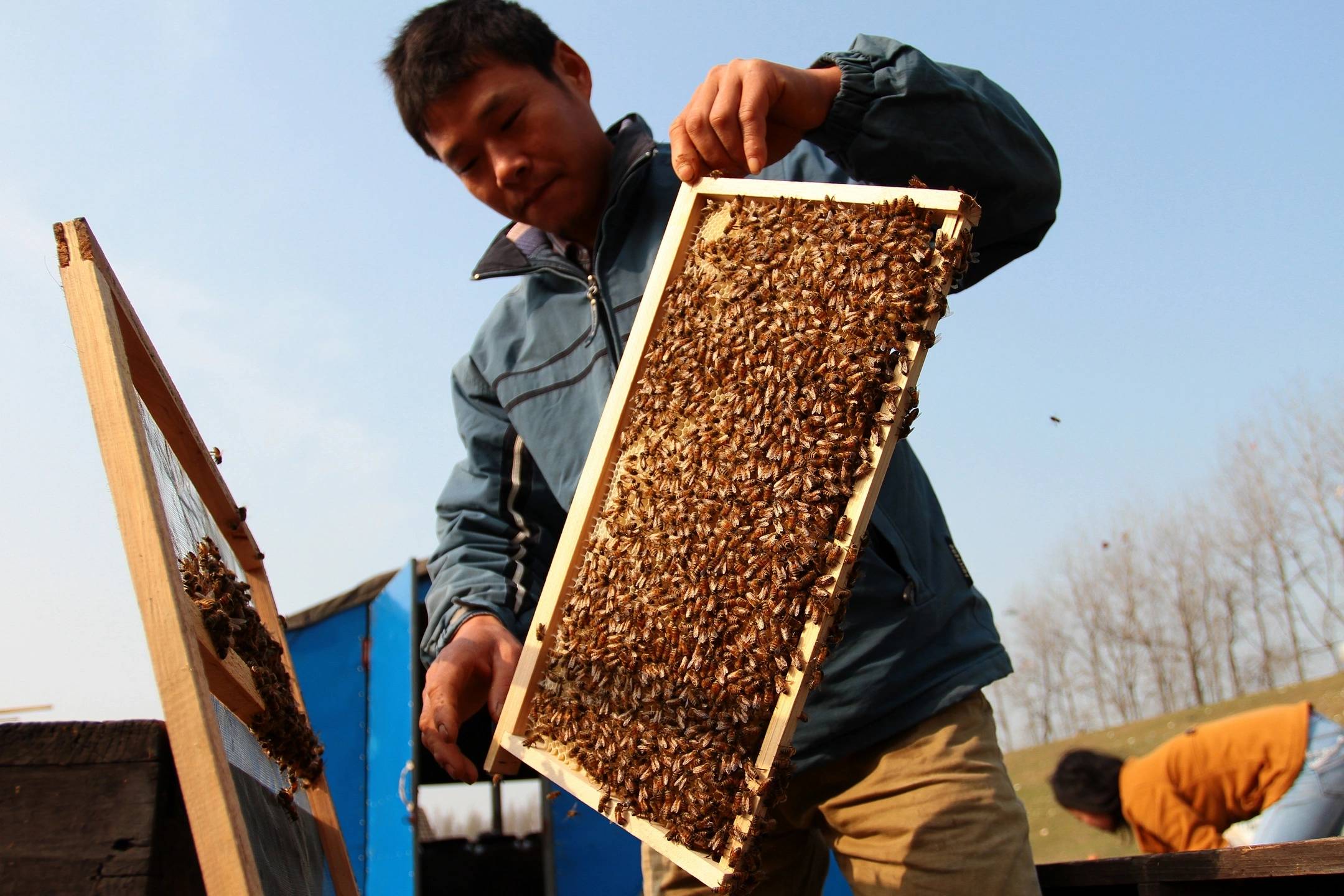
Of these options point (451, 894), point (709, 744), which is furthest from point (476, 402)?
point (451, 894)

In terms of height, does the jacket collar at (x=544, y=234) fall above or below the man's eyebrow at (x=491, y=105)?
below

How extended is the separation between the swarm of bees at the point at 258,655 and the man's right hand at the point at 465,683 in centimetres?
35

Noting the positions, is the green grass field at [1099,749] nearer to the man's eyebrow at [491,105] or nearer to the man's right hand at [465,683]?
the man's right hand at [465,683]

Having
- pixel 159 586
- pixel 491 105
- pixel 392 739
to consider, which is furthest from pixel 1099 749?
pixel 159 586

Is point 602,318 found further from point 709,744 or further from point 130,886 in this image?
point 130,886

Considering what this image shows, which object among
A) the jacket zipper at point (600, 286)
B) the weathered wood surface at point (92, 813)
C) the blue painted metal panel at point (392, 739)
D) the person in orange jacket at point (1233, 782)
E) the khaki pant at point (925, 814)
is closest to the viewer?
the weathered wood surface at point (92, 813)

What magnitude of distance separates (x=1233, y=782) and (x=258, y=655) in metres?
6.86

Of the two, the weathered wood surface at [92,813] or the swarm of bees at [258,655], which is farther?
the swarm of bees at [258,655]

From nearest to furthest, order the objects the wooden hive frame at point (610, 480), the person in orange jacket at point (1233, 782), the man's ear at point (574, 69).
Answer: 1. the wooden hive frame at point (610, 480)
2. the man's ear at point (574, 69)
3. the person in orange jacket at point (1233, 782)

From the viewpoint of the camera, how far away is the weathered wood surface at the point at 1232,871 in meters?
2.81

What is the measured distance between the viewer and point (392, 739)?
7832mm

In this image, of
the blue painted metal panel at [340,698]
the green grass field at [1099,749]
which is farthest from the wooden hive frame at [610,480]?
the green grass field at [1099,749]

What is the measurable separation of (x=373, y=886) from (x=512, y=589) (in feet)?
16.4

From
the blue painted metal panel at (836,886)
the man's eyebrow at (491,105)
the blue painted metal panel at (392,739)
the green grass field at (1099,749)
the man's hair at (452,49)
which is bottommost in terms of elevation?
the green grass field at (1099,749)
